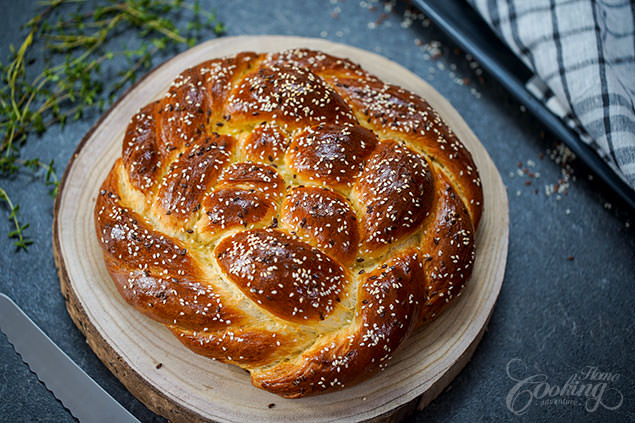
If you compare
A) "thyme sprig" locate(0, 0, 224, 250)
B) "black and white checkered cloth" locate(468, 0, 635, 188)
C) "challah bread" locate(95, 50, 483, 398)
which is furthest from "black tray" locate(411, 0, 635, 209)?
"thyme sprig" locate(0, 0, 224, 250)

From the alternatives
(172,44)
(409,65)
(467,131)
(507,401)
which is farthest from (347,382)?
(172,44)

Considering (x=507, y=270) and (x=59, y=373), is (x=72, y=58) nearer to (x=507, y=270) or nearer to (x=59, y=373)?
(x=59, y=373)

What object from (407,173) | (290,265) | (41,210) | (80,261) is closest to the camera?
(290,265)

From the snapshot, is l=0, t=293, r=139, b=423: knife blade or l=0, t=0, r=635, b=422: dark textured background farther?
l=0, t=0, r=635, b=422: dark textured background

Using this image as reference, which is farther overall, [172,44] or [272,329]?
[172,44]

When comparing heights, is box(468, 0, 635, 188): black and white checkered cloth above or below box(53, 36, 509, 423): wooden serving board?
above

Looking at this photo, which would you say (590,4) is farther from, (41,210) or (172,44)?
(41,210)

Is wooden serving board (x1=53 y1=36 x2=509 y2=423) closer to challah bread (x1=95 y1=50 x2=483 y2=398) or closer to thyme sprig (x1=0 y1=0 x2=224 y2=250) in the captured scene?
challah bread (x1=95 y1=50 x2=483 y2=398)
